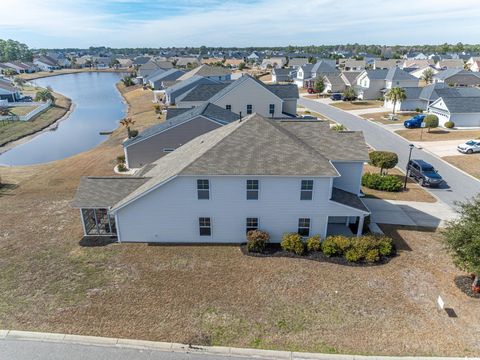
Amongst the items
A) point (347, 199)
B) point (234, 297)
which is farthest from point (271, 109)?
point (234, 297)

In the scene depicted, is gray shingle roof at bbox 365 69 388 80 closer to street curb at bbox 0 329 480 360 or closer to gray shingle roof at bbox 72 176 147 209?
gray shingle roof at bbox 72 176 147 209

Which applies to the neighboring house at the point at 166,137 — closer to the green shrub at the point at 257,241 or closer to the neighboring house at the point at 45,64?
the green shrub at the point at 257,241

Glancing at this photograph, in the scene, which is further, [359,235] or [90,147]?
[90,147]

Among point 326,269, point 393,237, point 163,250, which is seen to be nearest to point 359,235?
point 393,237

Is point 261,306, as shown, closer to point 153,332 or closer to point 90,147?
point 153,332

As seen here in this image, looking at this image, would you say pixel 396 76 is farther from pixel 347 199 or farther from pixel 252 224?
pixel 252 224
